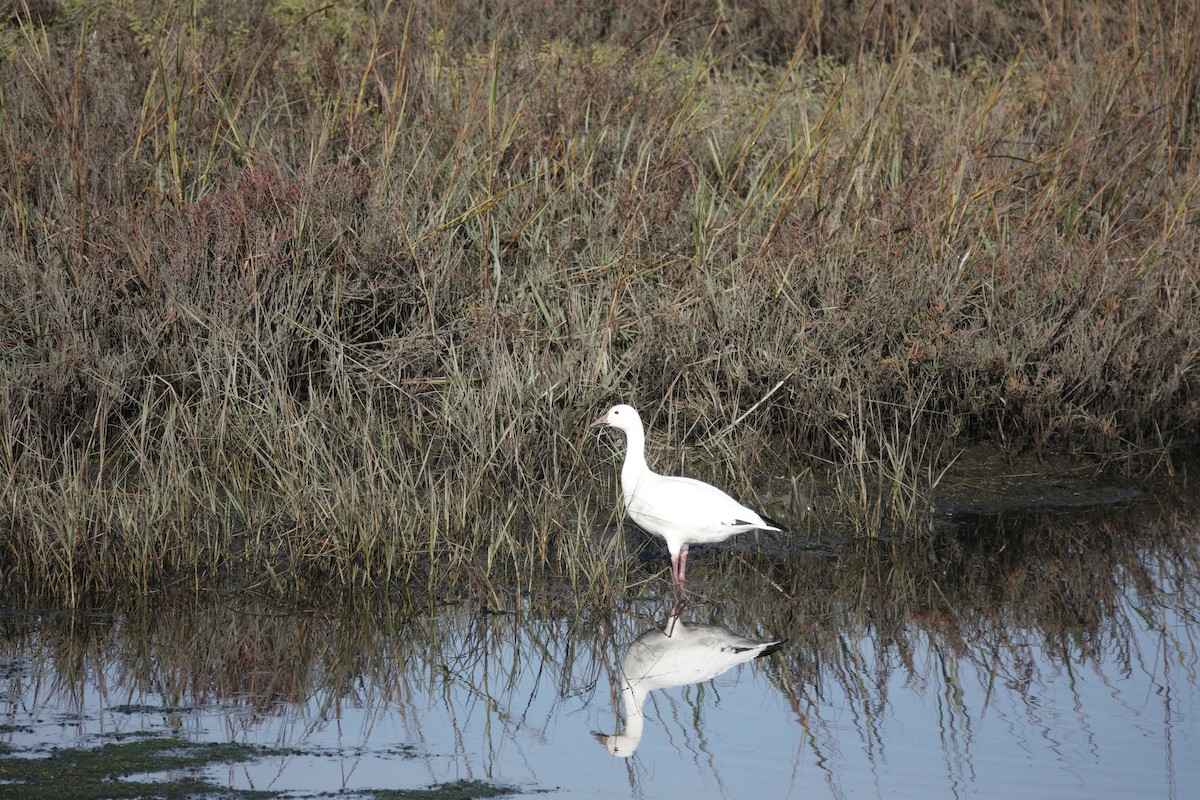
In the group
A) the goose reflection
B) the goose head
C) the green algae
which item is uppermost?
the goose head

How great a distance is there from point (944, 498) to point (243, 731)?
4.44 meters

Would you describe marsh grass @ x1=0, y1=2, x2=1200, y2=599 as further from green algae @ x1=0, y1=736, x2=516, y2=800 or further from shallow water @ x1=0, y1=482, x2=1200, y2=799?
green algae @ x1=0, y1=736, x2=516, y2=800

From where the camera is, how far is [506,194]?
27.5 ft

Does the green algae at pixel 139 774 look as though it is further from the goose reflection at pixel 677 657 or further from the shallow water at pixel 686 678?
the goose reflection at pixel 677 657

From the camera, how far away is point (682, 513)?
248 inches

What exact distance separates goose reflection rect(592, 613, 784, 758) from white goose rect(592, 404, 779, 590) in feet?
1.46

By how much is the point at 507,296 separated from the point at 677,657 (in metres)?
3.03

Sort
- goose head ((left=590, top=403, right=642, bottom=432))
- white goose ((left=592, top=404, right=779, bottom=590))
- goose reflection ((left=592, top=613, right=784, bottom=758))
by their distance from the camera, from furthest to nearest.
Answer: goose head ((left=590, top=403, right=642, bottom=432)), white goose ((left=592, top=404, right=779, bottom=590)), goose reflection ((left=592, top=613, right=784, bottom=758))

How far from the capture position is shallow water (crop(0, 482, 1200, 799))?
457cm

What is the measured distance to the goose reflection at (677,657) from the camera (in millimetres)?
5348

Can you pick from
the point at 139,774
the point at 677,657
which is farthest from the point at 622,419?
the point at 139,774

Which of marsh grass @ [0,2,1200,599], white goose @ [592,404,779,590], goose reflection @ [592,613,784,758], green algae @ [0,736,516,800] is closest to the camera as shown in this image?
green algae @ [0,736,516,800]

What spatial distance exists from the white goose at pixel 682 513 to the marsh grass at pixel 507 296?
31cm

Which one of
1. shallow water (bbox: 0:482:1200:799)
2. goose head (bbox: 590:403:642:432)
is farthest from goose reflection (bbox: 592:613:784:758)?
goose head (bbox: 590:403:642:432)
